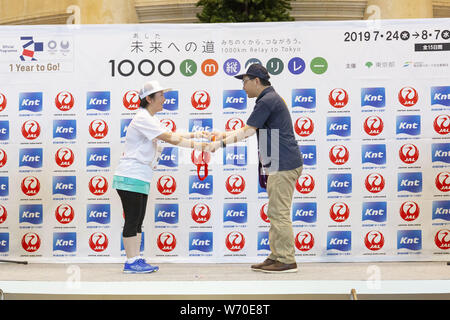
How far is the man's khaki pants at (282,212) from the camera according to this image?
4.79 metres

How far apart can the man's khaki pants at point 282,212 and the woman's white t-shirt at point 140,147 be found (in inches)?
38.9

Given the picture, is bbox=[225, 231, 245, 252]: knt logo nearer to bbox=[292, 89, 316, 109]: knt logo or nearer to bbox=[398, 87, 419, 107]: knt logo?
bbox=[292, 89, 316, 109]: knt logo

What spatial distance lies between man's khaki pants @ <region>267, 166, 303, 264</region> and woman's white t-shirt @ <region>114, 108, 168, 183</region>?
0.99 m

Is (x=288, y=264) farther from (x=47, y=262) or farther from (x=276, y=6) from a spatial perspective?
(x=276, y=6)

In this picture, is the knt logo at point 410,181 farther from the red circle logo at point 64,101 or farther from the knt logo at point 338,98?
the red circle logo at point 64,101

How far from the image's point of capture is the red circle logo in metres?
5.64

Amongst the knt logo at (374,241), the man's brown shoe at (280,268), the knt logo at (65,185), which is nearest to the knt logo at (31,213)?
the knt logo at (65,185)

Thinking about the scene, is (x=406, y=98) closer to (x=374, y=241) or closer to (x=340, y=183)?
(x=340, y=183)

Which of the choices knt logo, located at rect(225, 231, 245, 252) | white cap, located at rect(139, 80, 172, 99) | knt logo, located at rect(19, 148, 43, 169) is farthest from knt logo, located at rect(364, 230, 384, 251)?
knt logo, located at rect(19, 148, 43, 169)

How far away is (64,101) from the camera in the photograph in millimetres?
5645

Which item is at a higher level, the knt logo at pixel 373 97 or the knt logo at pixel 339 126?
the knt logo at pixel 373 97

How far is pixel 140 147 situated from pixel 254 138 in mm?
1250

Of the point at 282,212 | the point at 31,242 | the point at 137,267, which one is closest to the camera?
the point at 282,212

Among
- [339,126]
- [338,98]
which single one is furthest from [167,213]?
[338,98]
